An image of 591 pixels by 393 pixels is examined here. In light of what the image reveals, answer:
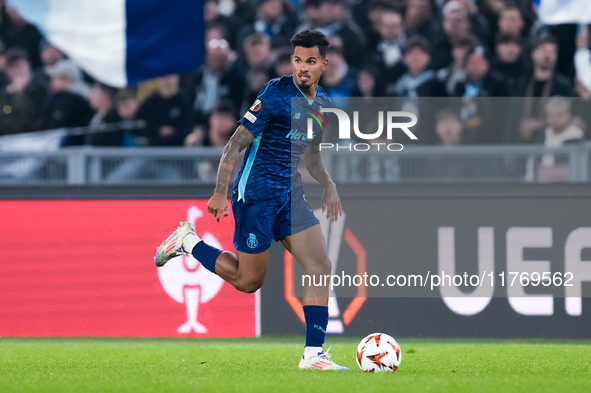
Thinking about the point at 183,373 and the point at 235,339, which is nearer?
the point at 183,373

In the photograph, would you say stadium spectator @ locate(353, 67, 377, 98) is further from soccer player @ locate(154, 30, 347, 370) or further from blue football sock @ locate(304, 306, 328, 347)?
blue football sock @ locate(304, 306, 328, 347)

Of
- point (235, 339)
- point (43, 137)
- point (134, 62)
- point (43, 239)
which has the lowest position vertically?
point (235, 339)

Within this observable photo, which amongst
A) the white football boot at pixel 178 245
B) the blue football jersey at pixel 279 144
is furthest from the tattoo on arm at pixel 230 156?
the white football boot at pixel 178 245

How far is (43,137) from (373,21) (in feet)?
11.7

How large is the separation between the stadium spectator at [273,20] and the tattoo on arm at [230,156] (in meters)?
4.49

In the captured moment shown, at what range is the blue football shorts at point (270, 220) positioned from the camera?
602 centimetres

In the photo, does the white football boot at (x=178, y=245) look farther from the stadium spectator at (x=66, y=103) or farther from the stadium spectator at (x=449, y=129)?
the stadium spectator at (x=66, y=103)

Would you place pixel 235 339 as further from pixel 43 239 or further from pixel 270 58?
pixel 270 58

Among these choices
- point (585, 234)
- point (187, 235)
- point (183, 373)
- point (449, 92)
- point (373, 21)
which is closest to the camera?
point (183, 373)

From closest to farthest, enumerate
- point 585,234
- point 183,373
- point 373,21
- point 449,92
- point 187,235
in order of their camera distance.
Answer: point 183,373, point 187,235, point 585,234, point 449,92, point 373,21

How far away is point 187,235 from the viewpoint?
655 centimetres

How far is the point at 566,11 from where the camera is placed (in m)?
9.43

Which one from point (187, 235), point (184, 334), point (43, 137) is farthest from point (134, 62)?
point (187, 235)

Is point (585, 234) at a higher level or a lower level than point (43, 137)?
lower
